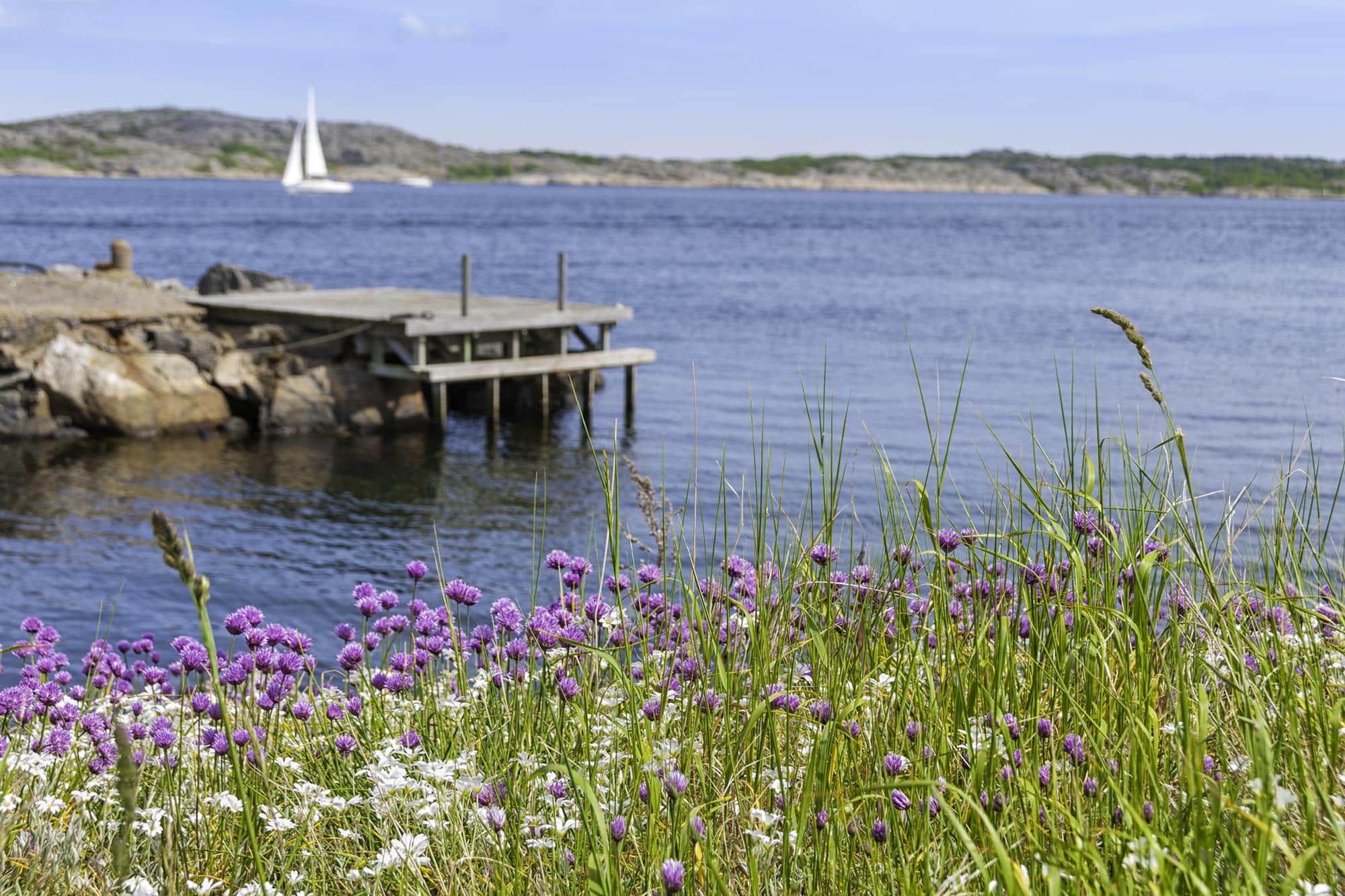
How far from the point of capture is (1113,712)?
2.64 m

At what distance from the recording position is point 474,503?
1270cm

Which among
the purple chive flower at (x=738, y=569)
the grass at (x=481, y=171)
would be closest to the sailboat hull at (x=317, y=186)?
the grass at (x=481, y=171)

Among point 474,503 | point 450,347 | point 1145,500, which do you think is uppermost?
point 1145,500

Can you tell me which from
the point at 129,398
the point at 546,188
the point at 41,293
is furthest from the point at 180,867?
the point at 546,188

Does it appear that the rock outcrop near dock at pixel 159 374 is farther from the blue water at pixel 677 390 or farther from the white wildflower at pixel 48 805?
the white wildflower at pixel 48 805

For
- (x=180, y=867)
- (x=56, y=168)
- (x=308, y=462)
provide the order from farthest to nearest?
1. (x=56, y=168)
2. (x=308, y=462)
3. (x=180, y=867)

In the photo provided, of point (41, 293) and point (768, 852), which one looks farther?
point (41, 293)

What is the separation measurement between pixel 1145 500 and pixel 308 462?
41.2ft

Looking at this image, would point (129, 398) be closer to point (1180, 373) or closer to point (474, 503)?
point (474, 503)

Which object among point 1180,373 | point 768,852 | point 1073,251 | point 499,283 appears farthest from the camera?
point 1073,251

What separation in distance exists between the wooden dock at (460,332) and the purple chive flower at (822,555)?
40.9 feet

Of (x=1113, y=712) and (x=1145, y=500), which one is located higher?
(x=1145, y=500)

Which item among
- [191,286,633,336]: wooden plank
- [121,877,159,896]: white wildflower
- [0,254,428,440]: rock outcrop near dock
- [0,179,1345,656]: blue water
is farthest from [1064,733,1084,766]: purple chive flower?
[0,254,428,440]: rock outcrop near dock

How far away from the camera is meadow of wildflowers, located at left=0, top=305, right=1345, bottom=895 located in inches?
81.5
